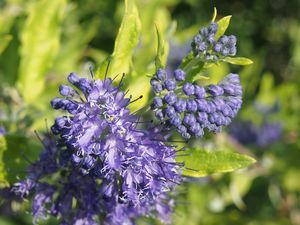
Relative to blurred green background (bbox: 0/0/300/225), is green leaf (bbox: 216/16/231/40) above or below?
above

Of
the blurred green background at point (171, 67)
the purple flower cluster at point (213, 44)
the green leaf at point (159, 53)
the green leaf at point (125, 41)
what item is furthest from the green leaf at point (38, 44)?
the purple flower cluster at point (213, 44)

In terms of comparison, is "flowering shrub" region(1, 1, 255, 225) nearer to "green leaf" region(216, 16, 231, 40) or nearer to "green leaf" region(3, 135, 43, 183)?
"green leaf" region(216, 16, 231, 40)

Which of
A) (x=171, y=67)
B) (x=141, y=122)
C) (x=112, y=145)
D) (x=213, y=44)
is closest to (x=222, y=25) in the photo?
(x=213, y=44)

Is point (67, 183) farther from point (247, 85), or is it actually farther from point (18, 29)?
point (247, 85)

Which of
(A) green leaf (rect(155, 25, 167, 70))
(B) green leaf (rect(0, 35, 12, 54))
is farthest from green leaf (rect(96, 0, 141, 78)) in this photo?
(B) green leaf (rect(0, 35, 12, 54))

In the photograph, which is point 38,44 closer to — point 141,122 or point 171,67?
point 171,67

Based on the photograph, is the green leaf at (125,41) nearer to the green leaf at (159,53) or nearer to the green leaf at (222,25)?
the green leaf at (159,53)
